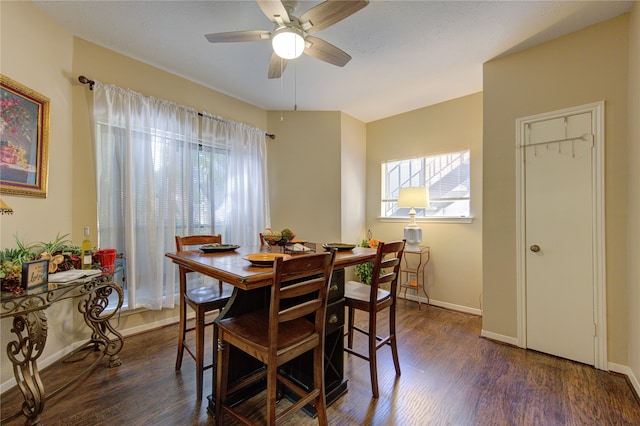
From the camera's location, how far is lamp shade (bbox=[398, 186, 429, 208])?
3.40 metres

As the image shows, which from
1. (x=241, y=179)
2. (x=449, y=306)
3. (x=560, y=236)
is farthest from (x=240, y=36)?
(x=449, y=306)

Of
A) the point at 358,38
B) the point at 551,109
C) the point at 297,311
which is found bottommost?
the point at 297,311

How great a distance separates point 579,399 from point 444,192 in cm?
236

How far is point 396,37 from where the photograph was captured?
2.26 meters

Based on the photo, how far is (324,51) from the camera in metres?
1.97

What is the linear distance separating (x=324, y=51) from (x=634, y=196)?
8.03 feet

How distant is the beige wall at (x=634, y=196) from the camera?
1809 millimetres

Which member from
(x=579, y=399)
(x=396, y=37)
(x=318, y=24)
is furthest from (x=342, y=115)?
(x=579, y=399)

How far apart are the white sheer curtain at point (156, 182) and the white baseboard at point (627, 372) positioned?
358 cm

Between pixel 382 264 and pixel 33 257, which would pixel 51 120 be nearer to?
pixel 33 257

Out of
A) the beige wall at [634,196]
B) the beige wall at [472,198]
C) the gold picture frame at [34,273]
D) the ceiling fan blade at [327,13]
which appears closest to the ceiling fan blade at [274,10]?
the ceiling fan blade at [327,13]

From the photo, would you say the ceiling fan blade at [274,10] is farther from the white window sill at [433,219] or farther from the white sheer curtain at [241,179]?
the white window sill at [433,219]

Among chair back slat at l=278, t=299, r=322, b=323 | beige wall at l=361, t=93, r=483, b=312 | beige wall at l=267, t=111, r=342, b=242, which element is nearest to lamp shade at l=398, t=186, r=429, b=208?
beige wall at l=361, t=93, r=483, b=312

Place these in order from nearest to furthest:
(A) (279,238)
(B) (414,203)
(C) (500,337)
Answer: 1. (A) (279,238)
2. (C) (500,337)
3. (B) (414,203)
